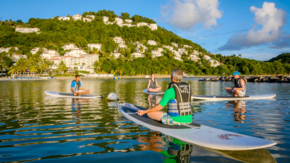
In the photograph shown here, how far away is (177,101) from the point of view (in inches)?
222

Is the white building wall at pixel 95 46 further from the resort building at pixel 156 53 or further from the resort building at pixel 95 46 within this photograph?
the resort building at pixel 156 53

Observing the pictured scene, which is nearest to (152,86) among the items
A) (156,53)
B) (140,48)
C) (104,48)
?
(104,48)

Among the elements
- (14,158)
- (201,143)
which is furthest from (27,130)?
(201,143)

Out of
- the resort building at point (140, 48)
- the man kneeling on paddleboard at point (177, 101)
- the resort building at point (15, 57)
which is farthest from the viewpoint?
the resort building at point (140, 48)

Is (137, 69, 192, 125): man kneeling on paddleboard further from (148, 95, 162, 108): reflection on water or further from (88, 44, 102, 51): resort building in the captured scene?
(88, 44, 102, 51): resort building

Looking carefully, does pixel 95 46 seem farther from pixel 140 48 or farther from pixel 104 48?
pixel 140 48

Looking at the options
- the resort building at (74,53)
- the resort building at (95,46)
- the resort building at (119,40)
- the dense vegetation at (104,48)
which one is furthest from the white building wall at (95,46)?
the resort building at (119,40)

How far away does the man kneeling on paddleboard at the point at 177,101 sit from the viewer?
18.2ft

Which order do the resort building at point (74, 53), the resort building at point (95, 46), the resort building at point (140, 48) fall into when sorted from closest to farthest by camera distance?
the resort building at point (74, 53) → the resort building at point (95, 46) → the resort building at point (140, 48)

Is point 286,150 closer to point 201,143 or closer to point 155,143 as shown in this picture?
point 201,143

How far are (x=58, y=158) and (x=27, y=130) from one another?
3293mm

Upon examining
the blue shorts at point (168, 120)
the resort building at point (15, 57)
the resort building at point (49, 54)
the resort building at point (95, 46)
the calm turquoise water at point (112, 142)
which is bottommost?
the calm turquoise water at point (112, 142)

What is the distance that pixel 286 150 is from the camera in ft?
16.0

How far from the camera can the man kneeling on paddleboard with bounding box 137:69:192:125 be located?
5551mm
